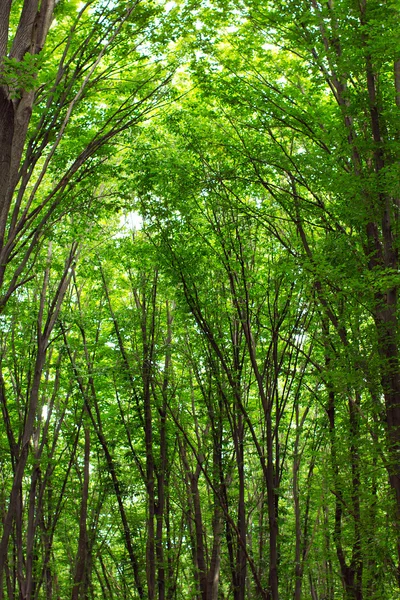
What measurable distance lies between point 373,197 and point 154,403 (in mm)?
5708

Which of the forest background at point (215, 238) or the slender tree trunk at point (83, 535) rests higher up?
the forest background at point (215, 238)

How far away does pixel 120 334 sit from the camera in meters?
9.66

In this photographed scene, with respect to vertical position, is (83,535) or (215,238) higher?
(215,238)

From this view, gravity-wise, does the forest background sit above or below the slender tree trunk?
above

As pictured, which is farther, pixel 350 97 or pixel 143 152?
pixel 143 152

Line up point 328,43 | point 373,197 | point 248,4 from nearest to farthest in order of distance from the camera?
point 373,197
point 328,43
point 248,4

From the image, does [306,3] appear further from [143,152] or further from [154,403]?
[154,403]

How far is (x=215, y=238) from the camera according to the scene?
8305mm

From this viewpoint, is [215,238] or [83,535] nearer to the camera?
[215,238]

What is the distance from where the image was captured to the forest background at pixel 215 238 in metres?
4.58

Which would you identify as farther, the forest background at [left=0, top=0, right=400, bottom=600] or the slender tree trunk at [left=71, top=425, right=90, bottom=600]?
the slender tree trunk at [left=71, top=425, right=90, bottom=600]

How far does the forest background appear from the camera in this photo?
4.58 meters

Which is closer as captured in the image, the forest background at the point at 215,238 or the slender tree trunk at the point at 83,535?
the forest background at the point at 215,238

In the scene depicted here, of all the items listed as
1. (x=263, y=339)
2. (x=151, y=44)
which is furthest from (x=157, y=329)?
(x=151, y=44)
